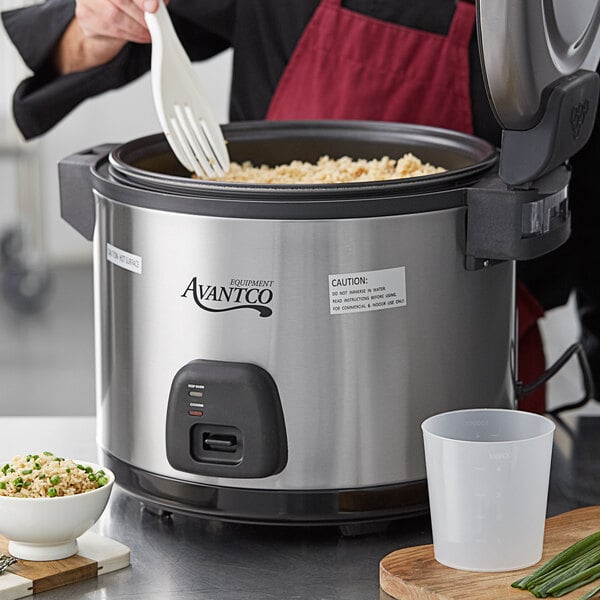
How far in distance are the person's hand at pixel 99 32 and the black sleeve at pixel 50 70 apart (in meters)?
0.01

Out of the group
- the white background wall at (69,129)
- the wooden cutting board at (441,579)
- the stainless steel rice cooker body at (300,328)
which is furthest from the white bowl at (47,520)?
the white background wall at (69,129)

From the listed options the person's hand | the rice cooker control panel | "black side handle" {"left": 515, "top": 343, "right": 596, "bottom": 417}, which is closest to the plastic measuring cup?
the rice cooker control panel

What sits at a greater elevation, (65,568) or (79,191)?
(79,191)

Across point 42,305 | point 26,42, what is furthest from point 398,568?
point 42,305

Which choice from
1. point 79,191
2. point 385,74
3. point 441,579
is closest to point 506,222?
point 441,579

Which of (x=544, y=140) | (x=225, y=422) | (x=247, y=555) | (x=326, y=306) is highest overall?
(x=544, y=140)

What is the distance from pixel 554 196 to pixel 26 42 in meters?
0.75

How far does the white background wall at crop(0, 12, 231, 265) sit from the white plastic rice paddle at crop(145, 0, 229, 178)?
3344mm

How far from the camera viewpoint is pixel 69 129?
4656 mm

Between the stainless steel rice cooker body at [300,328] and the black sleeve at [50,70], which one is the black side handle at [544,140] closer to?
the stainless steel rice cooker body at [300,328]

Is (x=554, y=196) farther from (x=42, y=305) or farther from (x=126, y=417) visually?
(x=42, y=305)

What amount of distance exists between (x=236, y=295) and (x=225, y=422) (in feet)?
0.38

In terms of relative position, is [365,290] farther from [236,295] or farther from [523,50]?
[523,50]

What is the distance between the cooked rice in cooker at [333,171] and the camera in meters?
1.23
